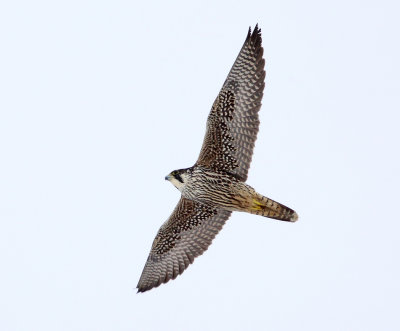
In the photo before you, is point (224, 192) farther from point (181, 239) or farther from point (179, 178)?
point (181, 239)

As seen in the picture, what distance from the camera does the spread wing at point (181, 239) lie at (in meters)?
15.1

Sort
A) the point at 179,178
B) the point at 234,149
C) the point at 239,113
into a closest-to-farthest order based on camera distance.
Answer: the point at 239,113 → the point at 234,149 → the point at 179,178

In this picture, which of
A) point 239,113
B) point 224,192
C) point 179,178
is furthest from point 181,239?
point 239,113

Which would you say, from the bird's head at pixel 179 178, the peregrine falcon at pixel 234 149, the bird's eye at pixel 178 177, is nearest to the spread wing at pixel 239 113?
the peregrine falcon at pixel 234 149

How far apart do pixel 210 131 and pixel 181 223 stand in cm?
214

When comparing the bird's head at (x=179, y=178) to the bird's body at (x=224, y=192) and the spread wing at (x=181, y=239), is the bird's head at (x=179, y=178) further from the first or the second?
the spread wing at (x=181, y=239)

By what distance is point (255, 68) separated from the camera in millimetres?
13992

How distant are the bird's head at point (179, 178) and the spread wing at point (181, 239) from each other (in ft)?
2.16

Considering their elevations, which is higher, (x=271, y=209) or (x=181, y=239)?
(x=271, y=209)

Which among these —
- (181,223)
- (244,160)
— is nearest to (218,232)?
(181,223)

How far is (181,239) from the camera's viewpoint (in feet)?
50.1

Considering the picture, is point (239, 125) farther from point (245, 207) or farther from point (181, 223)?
point (181, 223)

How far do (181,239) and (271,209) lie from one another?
7.43ft

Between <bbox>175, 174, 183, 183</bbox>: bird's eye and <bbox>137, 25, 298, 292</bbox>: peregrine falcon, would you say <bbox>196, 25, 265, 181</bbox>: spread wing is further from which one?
<bbox>175, 174, 183, 183</bbox>: bird's eye
